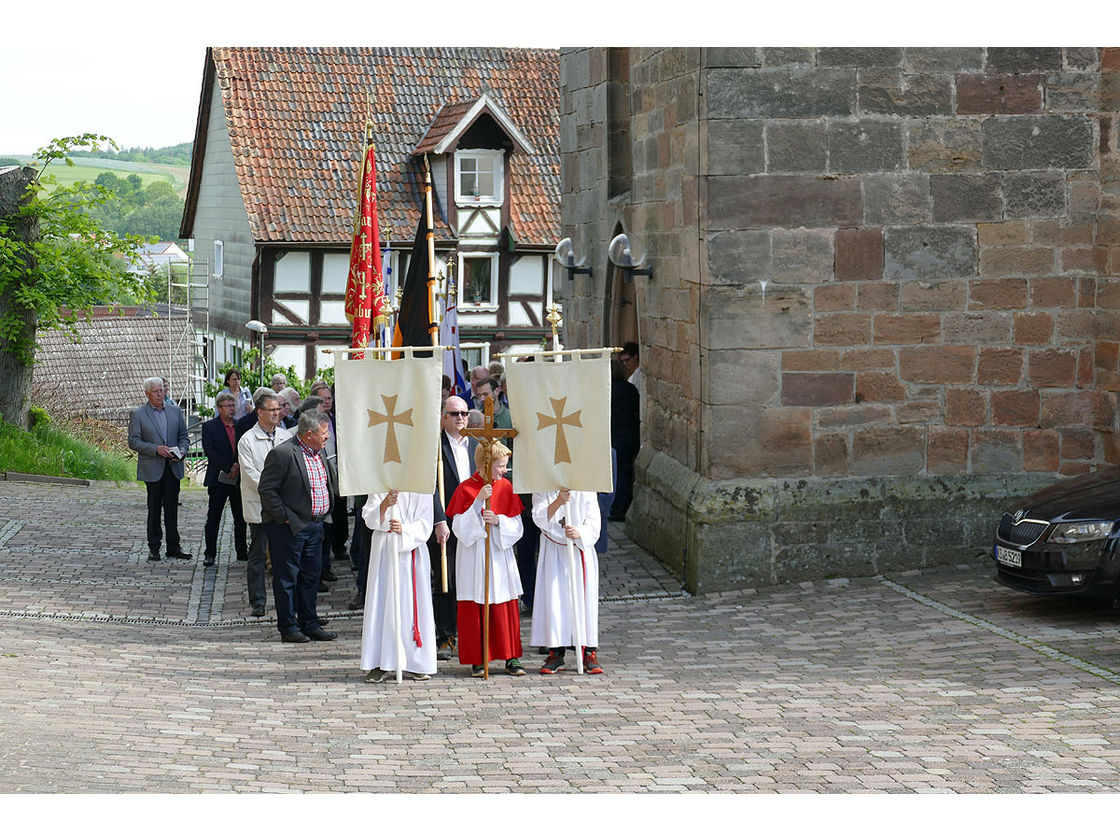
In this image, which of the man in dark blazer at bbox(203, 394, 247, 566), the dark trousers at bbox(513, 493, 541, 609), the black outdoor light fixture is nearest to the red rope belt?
the dark trousers at bbox(513, 493, 541, 609)

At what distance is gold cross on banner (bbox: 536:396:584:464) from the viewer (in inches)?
366

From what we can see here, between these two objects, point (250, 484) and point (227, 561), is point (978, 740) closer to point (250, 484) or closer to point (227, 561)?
point (250, 484)

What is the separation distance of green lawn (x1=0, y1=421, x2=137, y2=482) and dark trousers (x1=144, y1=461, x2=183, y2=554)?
8.61m

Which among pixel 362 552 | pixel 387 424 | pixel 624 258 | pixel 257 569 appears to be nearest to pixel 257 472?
pixel 257 569

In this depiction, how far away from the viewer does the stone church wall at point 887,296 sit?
11641mm

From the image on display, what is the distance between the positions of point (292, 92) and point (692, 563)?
2413 cm

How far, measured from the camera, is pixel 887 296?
466 inches

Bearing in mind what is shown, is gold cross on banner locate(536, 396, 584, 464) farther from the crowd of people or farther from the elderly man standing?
the elderly man standing

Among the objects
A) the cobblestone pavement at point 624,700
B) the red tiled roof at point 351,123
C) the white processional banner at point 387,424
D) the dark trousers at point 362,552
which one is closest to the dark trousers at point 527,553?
the cobblestone pavement at point 624,700

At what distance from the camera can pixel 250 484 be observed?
1171 cm

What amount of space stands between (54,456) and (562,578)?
1555 centimetres

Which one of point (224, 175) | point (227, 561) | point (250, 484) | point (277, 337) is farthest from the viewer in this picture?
point (224, 175)

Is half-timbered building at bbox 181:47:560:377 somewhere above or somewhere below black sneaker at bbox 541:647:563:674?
above

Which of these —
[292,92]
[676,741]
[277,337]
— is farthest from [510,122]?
[676,741]
